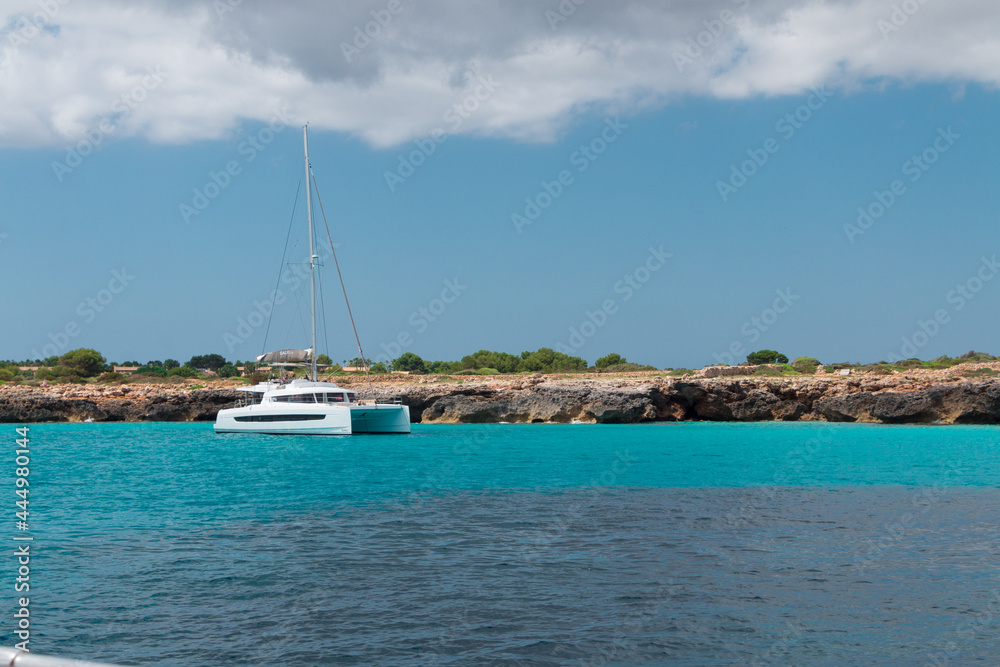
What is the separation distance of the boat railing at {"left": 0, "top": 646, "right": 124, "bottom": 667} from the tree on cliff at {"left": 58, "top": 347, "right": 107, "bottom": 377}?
104 metres

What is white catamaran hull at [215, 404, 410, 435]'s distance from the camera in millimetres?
43188

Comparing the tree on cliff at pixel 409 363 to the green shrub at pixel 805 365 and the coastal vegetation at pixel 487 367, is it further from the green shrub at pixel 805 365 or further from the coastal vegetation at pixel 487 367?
the green shrub at pixel 805 365

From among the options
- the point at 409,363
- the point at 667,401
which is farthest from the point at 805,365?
the point at 409,363

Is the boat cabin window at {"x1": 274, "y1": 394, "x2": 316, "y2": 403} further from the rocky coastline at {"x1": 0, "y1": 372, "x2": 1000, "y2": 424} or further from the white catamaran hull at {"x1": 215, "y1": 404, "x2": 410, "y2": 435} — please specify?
the rocky coastline at {"x1": 0, "y1": 372, "x2": 1000, "y2": 424}

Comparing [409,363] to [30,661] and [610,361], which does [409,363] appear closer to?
[610,361]

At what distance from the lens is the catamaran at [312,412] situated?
143 feet

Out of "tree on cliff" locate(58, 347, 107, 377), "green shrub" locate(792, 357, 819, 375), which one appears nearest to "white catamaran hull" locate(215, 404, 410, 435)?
"green shrub" locate(792, 357, 819, 375)

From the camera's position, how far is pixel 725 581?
34.9 feet

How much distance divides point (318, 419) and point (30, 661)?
41.3m

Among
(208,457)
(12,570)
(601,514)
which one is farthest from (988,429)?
(12,570)

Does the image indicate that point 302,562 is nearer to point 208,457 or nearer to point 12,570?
point 12,570

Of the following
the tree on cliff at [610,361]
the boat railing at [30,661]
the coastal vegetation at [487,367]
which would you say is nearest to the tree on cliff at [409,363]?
the coastal vegetation at [487,367]

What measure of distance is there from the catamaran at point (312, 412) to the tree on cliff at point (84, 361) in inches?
→ 2327

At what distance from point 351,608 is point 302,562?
2.84m
